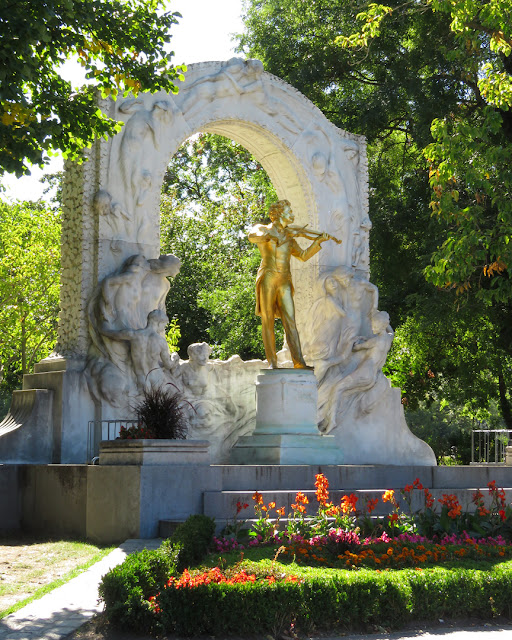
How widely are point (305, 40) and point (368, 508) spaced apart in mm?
16801

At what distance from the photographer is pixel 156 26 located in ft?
38.5

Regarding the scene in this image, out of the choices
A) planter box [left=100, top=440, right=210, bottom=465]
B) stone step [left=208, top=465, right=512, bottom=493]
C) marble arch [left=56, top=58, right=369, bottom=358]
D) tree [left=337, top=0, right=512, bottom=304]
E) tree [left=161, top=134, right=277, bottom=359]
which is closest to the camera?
planter box [left=100, top=440, right=210, bottom=465]

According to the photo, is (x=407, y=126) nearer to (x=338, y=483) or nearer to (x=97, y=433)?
(x=338, y=483)

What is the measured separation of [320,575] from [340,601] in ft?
1.00

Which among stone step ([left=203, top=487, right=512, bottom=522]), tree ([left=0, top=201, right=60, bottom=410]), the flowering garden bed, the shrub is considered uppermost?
tree ([left=0, top=201, right=60, bottom=410])

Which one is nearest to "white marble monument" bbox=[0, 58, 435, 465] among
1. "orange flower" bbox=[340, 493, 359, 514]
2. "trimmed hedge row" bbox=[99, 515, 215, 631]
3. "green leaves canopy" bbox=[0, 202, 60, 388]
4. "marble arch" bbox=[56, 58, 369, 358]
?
"marble arch" bbox=[56, 58, 369, 358]

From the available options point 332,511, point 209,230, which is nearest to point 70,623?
point 332,511

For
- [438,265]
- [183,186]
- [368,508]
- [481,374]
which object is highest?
[183,186]

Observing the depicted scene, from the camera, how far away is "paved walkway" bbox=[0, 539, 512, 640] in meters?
6.87

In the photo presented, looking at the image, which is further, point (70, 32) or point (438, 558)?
point (70, 32)

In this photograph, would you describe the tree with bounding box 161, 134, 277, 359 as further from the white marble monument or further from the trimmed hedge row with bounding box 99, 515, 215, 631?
the trimmed hedge row with bounding box 99, 515, 215, 631

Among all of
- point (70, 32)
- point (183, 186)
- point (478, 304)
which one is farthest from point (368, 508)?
point (183, 186)

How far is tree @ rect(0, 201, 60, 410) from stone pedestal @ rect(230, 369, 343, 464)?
12.3 m

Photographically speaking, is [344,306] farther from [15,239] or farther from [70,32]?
[15,239]
